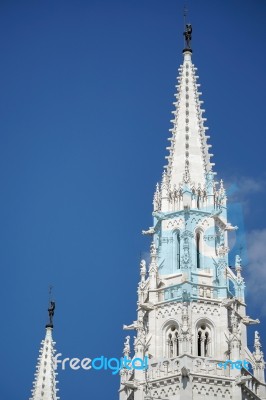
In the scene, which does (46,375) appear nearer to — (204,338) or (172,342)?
(172,342)

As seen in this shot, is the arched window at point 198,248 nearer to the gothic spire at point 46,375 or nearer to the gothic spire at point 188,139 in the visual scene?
the gothic spire at point 188,139

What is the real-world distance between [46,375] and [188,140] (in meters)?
22.8

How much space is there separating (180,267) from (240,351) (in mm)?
8010

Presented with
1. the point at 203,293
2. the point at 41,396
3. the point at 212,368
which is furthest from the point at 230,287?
the point at 41,396

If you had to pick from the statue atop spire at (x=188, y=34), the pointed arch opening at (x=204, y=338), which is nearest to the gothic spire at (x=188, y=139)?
the statue atop spire at (x=188, y=34)

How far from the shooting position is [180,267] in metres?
90.3

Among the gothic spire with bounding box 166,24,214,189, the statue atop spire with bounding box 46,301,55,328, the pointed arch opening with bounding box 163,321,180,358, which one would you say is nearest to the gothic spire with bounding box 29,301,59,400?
the statue atop spire with bounding box 46,301,55,328

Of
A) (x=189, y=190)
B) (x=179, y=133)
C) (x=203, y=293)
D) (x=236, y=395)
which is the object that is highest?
(x=179, y=133)

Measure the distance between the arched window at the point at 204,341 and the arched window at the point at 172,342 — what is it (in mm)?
1581

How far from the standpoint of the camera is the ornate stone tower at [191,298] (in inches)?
3292

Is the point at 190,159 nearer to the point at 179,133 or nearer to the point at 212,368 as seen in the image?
the point at 179,133

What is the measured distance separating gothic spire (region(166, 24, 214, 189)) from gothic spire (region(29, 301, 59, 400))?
53.0ft

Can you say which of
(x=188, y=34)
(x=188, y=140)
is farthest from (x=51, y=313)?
(x=188, y=34)

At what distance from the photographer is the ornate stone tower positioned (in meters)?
83.6
